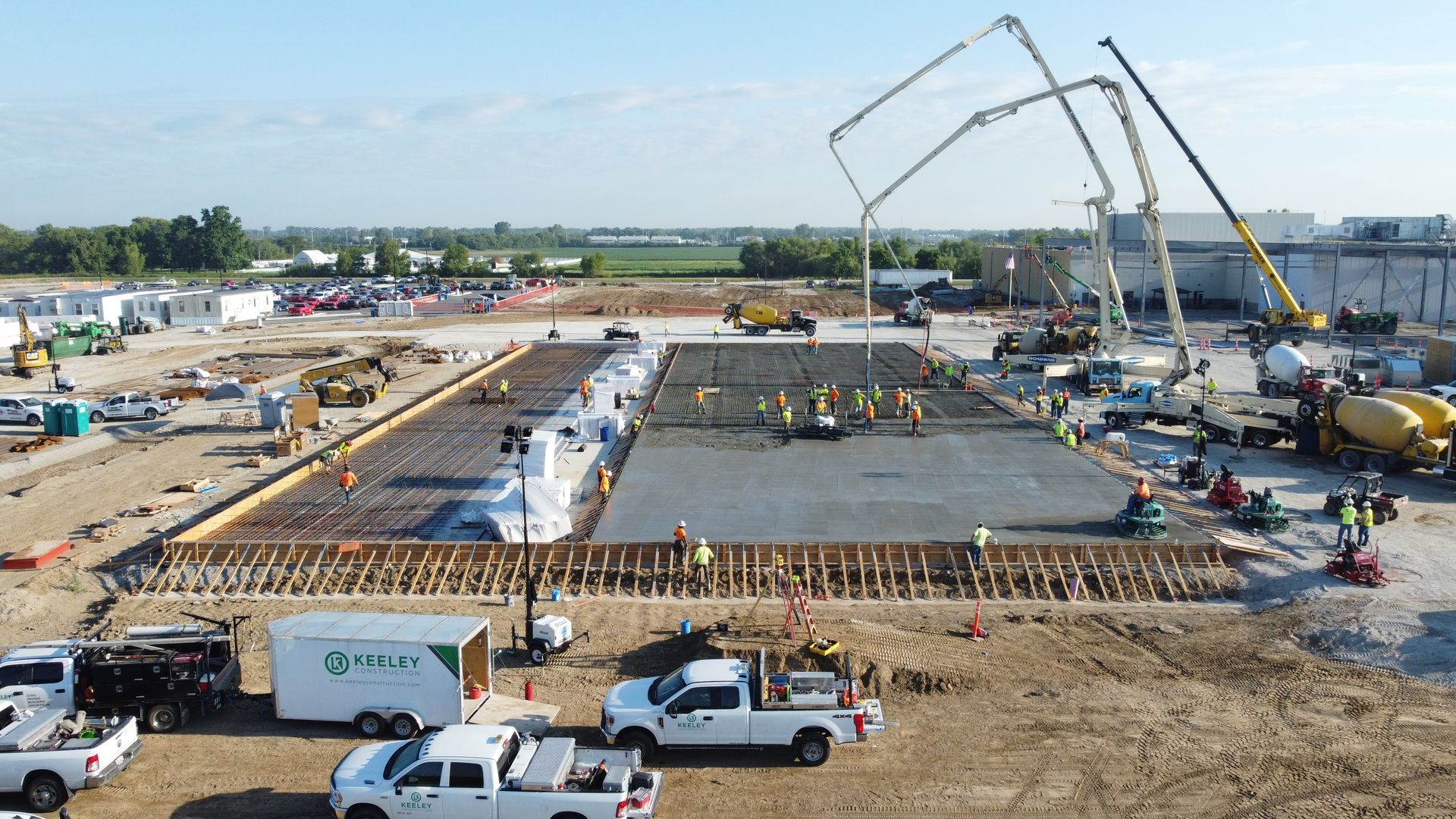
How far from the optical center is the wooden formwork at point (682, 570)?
2178cm

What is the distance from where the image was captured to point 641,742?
48.3 feet

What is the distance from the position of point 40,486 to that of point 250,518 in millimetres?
9984

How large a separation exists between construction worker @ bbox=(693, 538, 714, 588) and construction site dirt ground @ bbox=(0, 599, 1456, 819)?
1287 millimetres

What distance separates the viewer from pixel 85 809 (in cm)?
1370

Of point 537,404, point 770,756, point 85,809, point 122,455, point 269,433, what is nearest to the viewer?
point 85,809

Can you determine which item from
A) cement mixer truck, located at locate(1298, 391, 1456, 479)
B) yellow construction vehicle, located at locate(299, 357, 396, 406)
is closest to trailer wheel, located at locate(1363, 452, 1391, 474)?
cement mixer truck, located at locate(1298, 391, 1456, 479)

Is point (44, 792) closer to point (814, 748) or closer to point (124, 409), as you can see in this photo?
point (814, 748)

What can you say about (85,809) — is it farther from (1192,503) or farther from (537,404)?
(537,404)

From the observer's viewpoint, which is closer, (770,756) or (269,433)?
(770,756)

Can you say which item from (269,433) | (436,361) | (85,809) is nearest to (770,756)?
(85,809)

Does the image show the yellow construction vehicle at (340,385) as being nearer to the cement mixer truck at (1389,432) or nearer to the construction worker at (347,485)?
the construction worker at (347,485)

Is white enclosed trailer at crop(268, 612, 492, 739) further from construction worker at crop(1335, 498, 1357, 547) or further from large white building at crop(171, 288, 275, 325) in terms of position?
large white building at crop(171, 288, 275, 325)

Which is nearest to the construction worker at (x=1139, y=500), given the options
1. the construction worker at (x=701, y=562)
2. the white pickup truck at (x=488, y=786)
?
the construction worker at (x=701, y=562)

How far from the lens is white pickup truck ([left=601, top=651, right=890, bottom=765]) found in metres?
14.5
